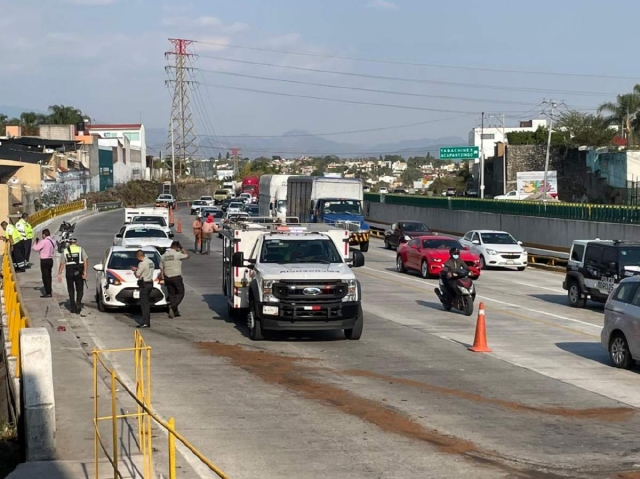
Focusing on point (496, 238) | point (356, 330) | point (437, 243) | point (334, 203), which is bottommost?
point (356, 330)

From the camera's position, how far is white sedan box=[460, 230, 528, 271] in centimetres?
3975

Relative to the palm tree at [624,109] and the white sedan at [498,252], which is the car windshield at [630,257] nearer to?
the white sedan at [498,252]

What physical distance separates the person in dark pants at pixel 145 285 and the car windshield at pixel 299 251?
108 inches

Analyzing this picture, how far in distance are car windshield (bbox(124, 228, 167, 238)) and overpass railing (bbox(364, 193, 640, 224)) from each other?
19.4 meters

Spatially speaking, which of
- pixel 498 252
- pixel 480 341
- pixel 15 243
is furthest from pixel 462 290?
pixel 498 252

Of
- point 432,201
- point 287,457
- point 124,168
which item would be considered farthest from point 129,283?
point 124,168

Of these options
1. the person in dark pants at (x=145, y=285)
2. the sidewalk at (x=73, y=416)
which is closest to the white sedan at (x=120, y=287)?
the sidewalk at (x=73, y=416)

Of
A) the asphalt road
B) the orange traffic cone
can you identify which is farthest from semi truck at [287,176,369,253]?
the orange traffic cone

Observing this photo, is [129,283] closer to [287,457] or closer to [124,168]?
[287,457]

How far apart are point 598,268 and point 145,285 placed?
1167cm

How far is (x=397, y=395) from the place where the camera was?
46.0ft

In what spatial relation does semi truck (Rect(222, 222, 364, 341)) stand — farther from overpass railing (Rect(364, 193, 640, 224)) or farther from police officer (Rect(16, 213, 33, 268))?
overpass railing (Rect(364, 193, 640, 224))

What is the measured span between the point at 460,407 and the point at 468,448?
7.81 ft

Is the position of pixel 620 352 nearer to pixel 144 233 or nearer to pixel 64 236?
pixel 144 233
